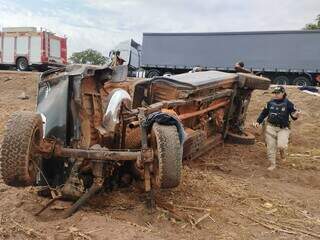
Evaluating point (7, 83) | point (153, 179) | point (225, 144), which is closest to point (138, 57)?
point (7, 83)

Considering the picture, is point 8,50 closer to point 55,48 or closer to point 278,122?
point 55,48

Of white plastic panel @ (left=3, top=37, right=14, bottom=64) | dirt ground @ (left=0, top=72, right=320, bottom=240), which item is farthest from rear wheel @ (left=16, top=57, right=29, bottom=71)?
dirt ground @ (left=0, top=72, right=320, bottom=240)

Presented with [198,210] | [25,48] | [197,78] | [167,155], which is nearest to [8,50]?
[25,48]

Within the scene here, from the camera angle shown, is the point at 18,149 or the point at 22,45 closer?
the point at 18,149

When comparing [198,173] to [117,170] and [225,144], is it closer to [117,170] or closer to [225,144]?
[117,170]

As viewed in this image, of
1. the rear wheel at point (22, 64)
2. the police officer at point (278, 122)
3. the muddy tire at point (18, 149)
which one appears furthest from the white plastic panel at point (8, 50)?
the muddy tire at point (18, 149)

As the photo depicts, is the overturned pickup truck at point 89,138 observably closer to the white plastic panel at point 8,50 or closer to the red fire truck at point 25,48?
the red fire truck at point 25,48

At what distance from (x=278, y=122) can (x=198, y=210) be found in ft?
11.3

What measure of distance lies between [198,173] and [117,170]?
151 centimetres

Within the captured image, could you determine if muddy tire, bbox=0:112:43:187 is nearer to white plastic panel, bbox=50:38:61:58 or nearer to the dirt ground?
the dirt ground

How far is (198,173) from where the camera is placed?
6.57m

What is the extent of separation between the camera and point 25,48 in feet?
88.7

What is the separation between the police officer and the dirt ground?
1.47 ft

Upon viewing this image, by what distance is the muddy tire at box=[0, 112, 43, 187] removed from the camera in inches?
173
